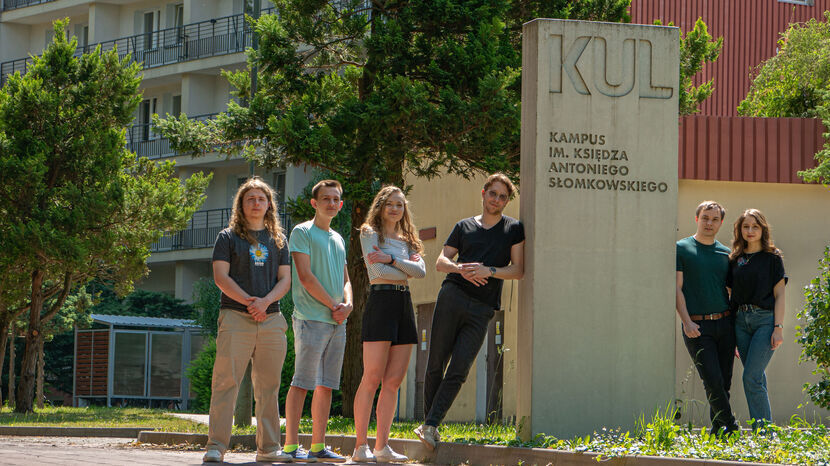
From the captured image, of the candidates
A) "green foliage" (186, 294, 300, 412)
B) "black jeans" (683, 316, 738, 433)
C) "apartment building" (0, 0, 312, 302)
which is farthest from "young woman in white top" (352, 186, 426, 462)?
"apartment building" (0, 0, 312, 302)

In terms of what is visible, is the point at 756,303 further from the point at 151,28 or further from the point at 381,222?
the point at 151,28

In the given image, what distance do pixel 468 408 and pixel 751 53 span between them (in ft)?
37.6

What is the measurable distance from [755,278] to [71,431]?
10903mm

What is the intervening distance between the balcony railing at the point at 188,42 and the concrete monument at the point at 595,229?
106ft

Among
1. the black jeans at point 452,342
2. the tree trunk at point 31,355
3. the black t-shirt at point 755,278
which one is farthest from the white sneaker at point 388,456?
the tree trunk at point 31,355

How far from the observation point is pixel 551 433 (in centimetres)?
928

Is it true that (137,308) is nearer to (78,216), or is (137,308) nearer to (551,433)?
(78,216)

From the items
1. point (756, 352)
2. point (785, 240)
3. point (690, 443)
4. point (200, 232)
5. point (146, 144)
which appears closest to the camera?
point (690, 443)

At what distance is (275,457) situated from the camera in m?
8.70

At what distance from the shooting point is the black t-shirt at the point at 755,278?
9648 millimetres

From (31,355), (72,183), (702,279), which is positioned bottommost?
(31,355)

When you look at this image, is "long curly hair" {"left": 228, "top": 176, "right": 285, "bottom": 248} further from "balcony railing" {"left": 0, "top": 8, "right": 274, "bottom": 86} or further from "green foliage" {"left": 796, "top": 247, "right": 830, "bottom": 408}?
"balcony railing" {"left": 0, "top": 8, "right": 274, "bottom": 86}

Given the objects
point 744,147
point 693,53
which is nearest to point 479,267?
point 744,147

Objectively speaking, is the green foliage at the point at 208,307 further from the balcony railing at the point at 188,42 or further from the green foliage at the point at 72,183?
the balcony railing at the point at 188,42
